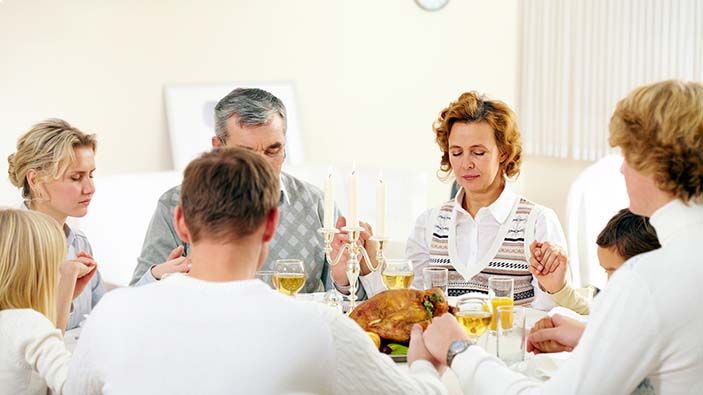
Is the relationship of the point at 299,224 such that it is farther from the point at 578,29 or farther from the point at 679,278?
the point at 578,29

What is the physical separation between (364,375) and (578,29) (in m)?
5.47

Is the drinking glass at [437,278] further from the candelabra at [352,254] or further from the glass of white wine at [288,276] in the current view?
the glass of white wine at [288,276]

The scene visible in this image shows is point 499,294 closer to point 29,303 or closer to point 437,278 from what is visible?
point 437,278

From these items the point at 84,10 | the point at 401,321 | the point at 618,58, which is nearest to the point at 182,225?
the point at 401,321

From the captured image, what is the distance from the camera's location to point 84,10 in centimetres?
555

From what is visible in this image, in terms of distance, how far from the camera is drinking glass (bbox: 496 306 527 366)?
2385mm

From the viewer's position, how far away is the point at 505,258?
334 centimetres

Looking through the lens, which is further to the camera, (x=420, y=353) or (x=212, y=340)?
(x=420, y=353)

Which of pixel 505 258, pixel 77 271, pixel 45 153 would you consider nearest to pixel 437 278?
pixel 505 258

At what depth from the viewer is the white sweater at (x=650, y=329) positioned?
1.80m

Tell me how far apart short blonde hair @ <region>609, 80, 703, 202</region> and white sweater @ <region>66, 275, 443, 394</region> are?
0.65 metres

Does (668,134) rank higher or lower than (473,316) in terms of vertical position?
higher

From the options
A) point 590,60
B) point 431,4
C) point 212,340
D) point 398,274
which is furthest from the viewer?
point 431,4

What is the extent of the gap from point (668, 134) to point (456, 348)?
63cm
